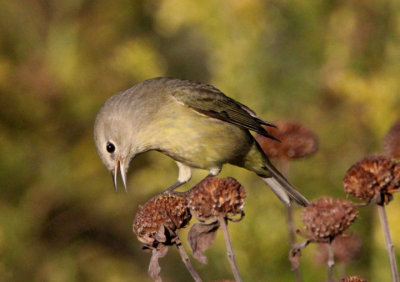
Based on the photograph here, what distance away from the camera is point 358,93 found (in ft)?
14.4

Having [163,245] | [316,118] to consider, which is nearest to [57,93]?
[316,118]

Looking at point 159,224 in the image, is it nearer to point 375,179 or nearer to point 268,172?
point 375,179

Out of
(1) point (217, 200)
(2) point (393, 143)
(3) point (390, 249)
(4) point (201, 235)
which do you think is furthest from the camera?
(2) point (393, 143)

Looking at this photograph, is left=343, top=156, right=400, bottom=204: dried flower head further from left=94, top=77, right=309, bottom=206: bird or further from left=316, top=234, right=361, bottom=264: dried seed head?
left=94, top=77, right=309, bottom=206: bird

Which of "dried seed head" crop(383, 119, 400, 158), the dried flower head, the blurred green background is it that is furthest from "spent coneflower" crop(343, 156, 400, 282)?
the blurred green background

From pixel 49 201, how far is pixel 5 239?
373 mm

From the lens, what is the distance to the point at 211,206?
6.81 ft

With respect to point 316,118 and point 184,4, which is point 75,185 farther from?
point 316,118

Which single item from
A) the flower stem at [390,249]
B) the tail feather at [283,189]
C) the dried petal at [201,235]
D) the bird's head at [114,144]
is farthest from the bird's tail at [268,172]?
the flower stem at [390,249]

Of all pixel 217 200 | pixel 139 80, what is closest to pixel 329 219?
pixel 217 200

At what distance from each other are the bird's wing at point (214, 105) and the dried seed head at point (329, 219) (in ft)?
4.51

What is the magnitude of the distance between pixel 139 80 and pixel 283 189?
1.49 m

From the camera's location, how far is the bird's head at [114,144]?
134 inches

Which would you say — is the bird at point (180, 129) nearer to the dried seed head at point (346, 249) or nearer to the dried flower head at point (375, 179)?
the dried seed head at point (346, 249)
